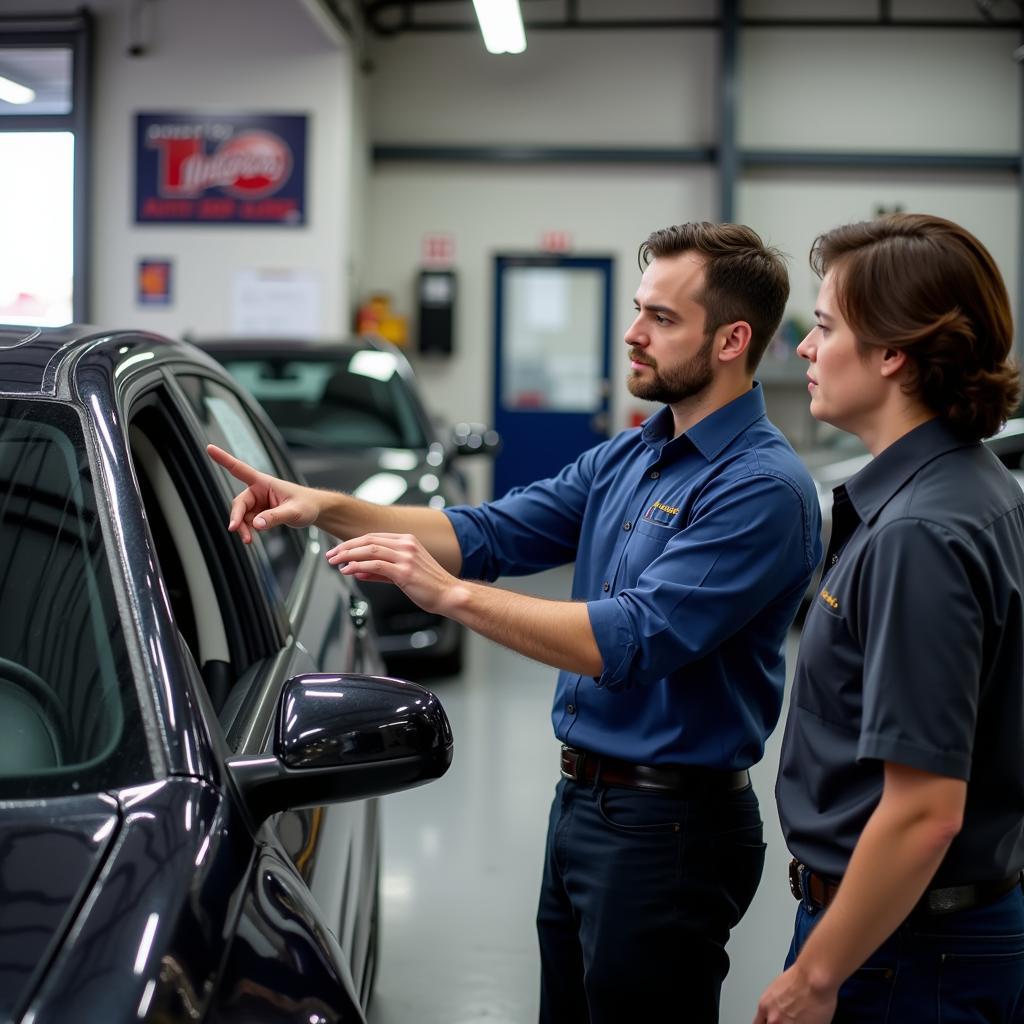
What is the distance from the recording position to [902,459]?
1266 millimetres

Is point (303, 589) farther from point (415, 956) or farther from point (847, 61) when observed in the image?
point (847, 61)

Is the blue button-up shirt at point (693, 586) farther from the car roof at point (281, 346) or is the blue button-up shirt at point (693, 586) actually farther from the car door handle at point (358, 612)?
the car roof at point (281, 346)

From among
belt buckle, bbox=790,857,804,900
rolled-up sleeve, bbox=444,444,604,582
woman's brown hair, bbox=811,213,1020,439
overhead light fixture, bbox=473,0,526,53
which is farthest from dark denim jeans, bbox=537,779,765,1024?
overhead light fixture, bbox=473,0,526,53

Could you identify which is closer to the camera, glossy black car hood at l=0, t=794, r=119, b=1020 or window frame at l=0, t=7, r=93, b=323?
glossy black car hood at l=0, t=794, r=119, b=1020

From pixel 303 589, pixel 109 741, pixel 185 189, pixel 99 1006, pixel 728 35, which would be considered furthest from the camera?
pixel 728 35

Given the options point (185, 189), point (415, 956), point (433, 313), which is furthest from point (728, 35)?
point (415, 956)

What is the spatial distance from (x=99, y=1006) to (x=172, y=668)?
1.23 feet

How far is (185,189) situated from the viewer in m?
8.52

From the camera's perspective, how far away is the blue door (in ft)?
33.7

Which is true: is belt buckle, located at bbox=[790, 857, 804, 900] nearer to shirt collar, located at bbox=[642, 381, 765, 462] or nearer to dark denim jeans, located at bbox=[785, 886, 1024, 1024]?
dark denim jeans, located at bbox=[785, 886, 1024, 1024]

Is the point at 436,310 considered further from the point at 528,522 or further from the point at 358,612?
the point at 528,522

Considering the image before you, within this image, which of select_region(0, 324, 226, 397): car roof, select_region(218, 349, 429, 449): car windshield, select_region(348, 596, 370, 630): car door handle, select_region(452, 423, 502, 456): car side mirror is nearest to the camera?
select_region(0, 324, 226, 397): car roof

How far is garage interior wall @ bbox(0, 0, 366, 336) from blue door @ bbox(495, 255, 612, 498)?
6.67 feet

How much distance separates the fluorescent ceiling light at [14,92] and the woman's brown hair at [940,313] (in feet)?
28.0
